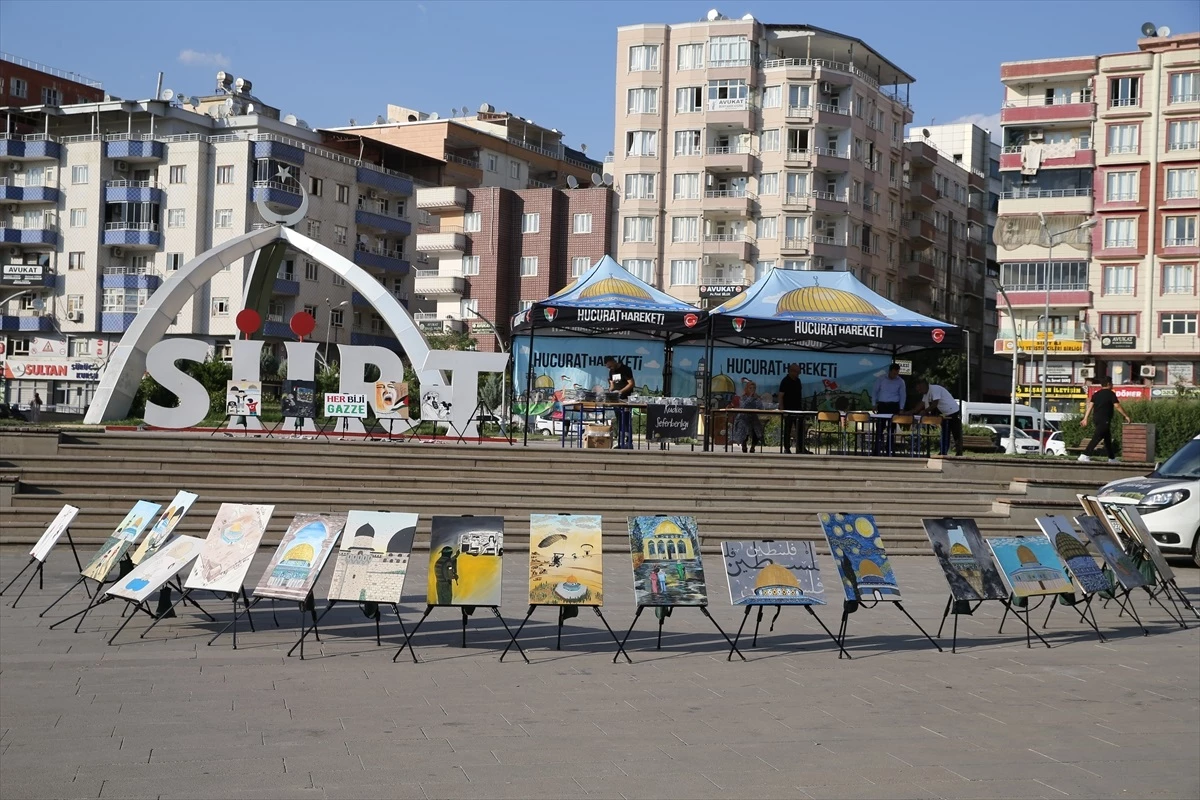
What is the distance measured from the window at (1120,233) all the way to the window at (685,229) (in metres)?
21.8

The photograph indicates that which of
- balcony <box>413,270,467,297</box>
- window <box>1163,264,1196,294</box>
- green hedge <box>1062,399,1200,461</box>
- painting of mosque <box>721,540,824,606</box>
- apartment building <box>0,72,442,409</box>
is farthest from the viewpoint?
balcony <box>413,270,467,297</box>

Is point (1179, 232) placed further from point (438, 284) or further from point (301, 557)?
point (301, 557)

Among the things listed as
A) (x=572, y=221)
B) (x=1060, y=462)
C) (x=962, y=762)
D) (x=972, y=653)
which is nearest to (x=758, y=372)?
(x=1060, y=462)

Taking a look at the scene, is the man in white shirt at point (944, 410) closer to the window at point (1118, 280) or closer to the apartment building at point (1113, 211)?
the apartment building at point (1113, 211)

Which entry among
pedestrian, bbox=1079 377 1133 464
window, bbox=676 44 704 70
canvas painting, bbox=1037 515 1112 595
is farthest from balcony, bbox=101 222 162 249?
canvas painting, bbox=1037 515 1112 595

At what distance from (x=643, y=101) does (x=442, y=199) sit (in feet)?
46.0

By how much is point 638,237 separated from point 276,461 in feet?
184

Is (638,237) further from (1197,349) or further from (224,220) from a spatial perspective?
(1197,349)

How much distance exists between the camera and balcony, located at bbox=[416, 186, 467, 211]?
259ft

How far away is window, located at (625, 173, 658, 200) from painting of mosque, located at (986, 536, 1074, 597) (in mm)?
64405

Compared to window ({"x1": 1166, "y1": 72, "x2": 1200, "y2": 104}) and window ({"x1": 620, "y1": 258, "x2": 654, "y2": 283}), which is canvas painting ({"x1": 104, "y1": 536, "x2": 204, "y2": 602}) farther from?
window ({"x1": 1166, "y1": 72, "x2": 1200, "y2": 104})

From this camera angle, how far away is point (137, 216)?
7181cm

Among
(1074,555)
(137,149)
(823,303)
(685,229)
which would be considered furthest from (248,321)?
(137,149)

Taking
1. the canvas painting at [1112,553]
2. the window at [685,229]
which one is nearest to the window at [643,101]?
the window at [685,229]
